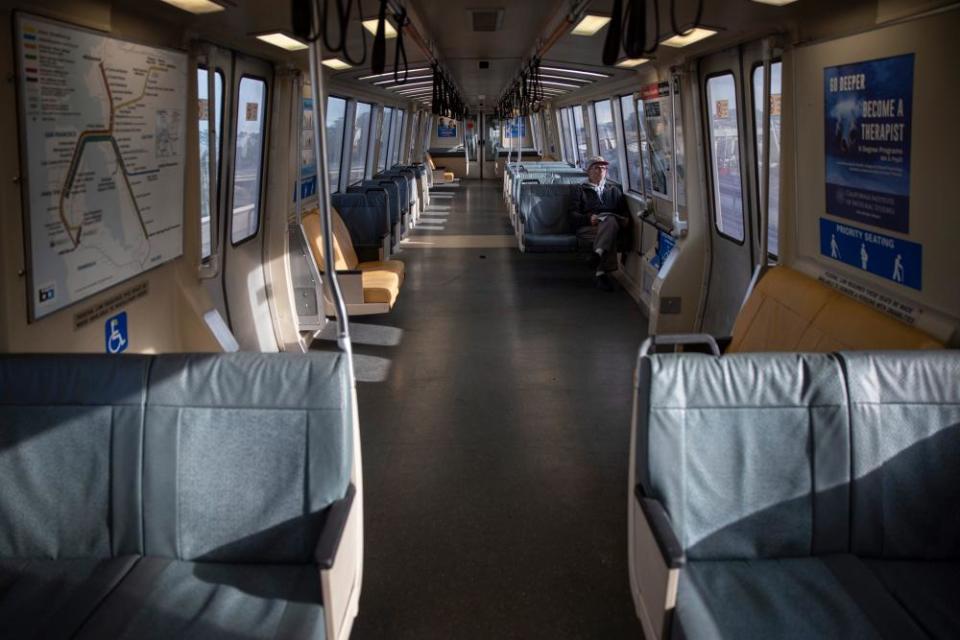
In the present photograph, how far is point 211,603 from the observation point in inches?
96.8

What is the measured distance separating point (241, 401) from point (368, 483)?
1.71 meters

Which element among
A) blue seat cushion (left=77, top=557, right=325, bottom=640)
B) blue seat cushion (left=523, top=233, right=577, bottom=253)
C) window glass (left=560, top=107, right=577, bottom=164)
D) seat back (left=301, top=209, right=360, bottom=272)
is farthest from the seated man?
window glass (left=560, top=107, right=577, bottom=164)

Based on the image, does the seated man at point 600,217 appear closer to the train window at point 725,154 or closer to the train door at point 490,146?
the train window at point 725,154

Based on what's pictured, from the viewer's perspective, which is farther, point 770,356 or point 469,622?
point 469,622

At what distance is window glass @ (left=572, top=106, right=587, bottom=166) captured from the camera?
16.3 m

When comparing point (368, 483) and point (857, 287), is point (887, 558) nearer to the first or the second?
point (857, 287)

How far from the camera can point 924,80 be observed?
3240mm

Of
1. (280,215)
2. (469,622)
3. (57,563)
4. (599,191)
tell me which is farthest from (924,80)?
(599,191)

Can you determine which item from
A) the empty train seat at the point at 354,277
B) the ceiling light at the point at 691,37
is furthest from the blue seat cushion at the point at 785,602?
the empty train seat at the point at 354,277

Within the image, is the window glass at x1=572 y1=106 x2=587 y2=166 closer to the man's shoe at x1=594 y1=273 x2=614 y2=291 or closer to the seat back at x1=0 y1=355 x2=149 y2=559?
the man's shoe at x1=594 y1=273 x2=614 y2=291

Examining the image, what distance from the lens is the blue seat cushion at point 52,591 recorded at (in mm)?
2295

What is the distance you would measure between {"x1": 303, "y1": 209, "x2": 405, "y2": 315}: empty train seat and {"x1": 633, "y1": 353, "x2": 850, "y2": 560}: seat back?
4511mm

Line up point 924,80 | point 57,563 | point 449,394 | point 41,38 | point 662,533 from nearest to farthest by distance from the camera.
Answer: point 662,533, point 57,563, point 41,38, point 924,80, point 449,394

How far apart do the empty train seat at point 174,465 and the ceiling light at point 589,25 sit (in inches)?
148
